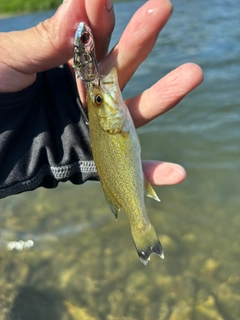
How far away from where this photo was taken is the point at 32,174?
2.87 m

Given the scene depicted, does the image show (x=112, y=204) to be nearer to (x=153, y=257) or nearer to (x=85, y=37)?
(x=85, y=37)

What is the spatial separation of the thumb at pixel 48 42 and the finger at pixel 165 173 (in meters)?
1.00

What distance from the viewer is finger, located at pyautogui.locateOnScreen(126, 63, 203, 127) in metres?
2.58

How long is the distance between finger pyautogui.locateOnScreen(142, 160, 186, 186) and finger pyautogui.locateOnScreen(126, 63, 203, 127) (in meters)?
0.39

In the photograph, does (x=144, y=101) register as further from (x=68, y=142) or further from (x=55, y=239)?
(x=55, y=239)

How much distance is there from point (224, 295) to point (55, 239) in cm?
215

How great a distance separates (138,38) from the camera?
2.38 m

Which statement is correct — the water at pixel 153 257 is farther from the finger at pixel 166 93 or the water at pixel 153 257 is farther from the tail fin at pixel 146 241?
the finger at pixel 166 93

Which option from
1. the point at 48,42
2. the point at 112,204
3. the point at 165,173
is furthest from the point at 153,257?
the point at 48,42

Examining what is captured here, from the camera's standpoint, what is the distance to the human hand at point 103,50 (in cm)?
216

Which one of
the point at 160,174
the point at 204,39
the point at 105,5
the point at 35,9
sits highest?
the point at 105,5

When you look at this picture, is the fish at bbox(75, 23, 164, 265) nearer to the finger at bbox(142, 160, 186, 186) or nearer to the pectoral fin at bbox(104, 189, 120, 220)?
the pectoral fin at bbox(104, 189, 120, 220)

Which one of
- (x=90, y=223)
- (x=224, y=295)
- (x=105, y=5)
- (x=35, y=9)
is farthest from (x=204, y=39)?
(x=35, y=9)

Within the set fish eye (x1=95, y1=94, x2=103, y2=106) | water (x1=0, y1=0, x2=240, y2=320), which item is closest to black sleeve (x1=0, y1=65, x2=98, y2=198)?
fish eye (x1=95, y1=94, x2=103, y2=106)
